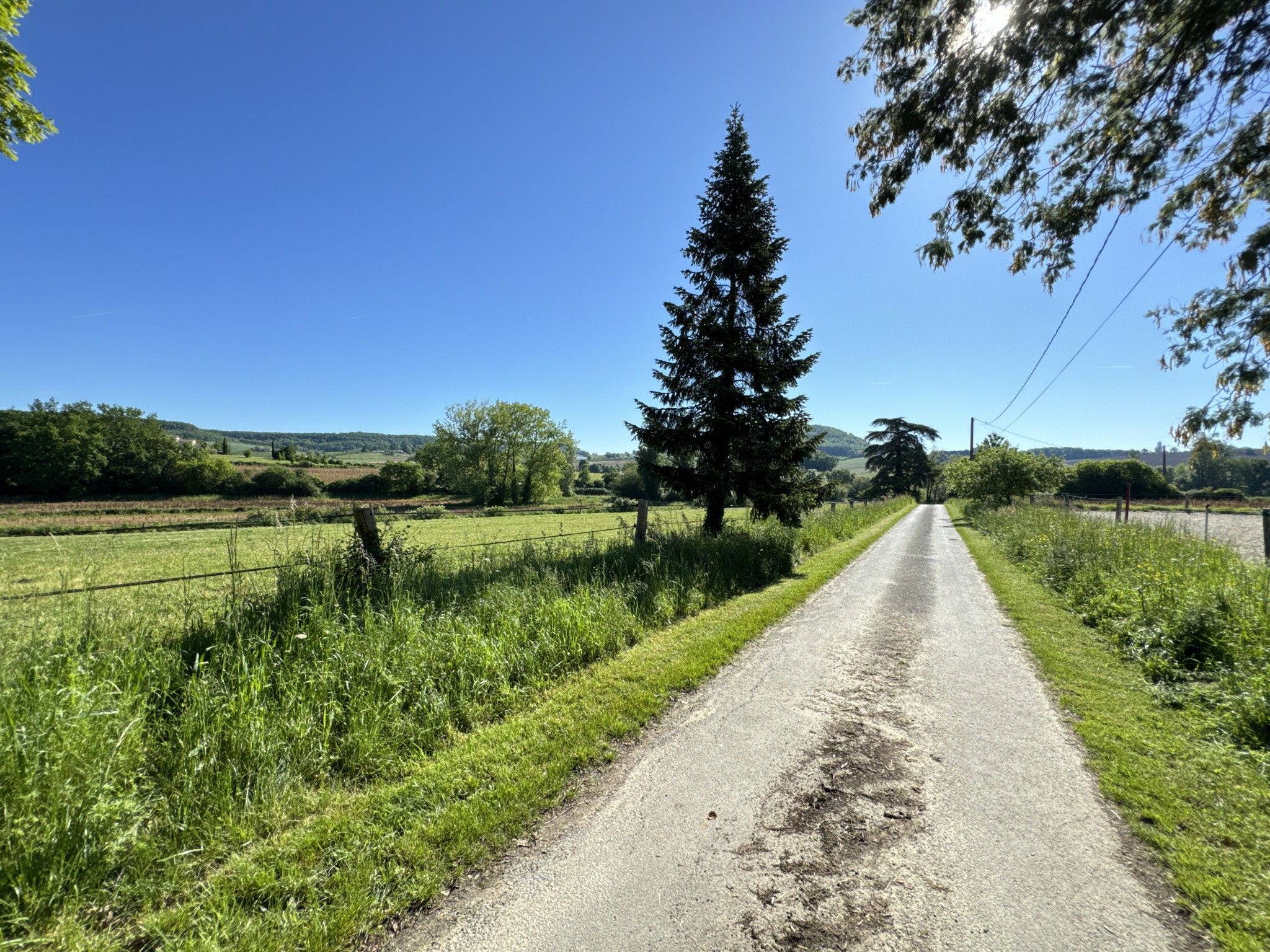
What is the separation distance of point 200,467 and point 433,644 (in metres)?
44.7

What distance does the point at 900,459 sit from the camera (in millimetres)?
66938

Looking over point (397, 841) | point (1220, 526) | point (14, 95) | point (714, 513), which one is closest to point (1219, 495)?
point (1220, 526)

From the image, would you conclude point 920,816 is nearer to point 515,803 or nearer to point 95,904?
point 515,803

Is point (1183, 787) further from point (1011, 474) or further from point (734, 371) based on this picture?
point (1011, 474)

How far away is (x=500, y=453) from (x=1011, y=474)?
4966 cm

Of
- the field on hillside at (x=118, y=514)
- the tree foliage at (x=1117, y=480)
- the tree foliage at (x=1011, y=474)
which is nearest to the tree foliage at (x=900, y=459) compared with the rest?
the tree foliage at (x=1117, y=480)

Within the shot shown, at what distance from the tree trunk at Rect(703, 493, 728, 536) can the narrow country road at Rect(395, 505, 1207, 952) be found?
6.64 meters

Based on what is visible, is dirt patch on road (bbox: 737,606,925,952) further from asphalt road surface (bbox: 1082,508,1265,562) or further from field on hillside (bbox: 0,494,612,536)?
field on hillside (bbox: 0,494,612,536)

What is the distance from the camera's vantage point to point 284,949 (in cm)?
191

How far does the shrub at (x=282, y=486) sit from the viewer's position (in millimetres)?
34219

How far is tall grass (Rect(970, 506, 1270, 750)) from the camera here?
425 centimetres

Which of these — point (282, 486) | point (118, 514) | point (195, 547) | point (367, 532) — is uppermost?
point (367, 532)

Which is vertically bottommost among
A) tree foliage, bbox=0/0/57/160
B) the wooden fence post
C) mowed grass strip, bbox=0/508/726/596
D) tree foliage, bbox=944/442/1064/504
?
mowed grass strip, bbox=0/508/726/596

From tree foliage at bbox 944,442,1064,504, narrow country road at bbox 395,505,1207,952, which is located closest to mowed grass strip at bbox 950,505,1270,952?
narrow country road at bbox 395,505,1207,952
